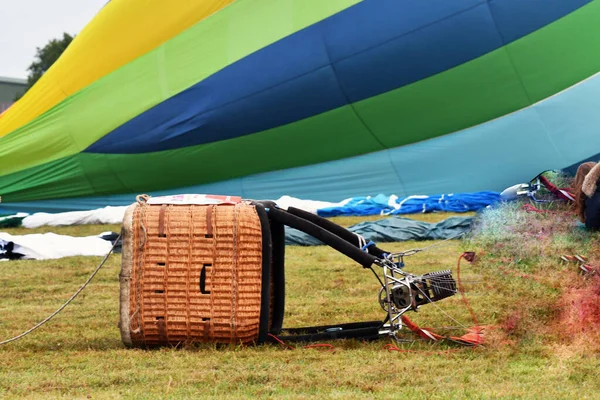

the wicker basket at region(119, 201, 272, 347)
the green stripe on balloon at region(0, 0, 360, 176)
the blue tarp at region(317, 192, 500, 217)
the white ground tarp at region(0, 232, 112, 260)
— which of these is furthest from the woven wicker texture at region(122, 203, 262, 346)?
the green stripe on balloon at region(0, 0, 360, 176)

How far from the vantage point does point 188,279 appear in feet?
12.2

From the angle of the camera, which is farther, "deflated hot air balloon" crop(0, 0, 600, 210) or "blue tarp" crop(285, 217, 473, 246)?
"deflated hot air balloon" crop(0, 0, 600, 210)

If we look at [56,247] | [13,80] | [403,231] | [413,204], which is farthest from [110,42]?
[13,80]

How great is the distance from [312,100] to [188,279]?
19.9ft

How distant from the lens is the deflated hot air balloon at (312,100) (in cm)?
909

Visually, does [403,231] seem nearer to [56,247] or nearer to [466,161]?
[466,161]

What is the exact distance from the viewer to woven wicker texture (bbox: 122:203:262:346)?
3.72m

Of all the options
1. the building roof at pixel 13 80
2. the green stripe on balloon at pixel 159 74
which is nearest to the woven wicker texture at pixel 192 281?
the green stripe on balloon at pixel 159 74

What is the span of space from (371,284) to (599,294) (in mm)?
2009

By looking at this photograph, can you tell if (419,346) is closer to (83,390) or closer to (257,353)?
(257,353)

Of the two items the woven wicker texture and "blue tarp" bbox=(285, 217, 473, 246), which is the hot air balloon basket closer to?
the woven wicker texture

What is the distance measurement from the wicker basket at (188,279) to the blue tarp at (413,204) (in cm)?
562

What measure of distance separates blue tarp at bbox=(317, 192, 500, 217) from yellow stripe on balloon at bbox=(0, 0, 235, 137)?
271cm

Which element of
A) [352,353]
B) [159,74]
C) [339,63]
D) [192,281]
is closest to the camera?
[352,353]
